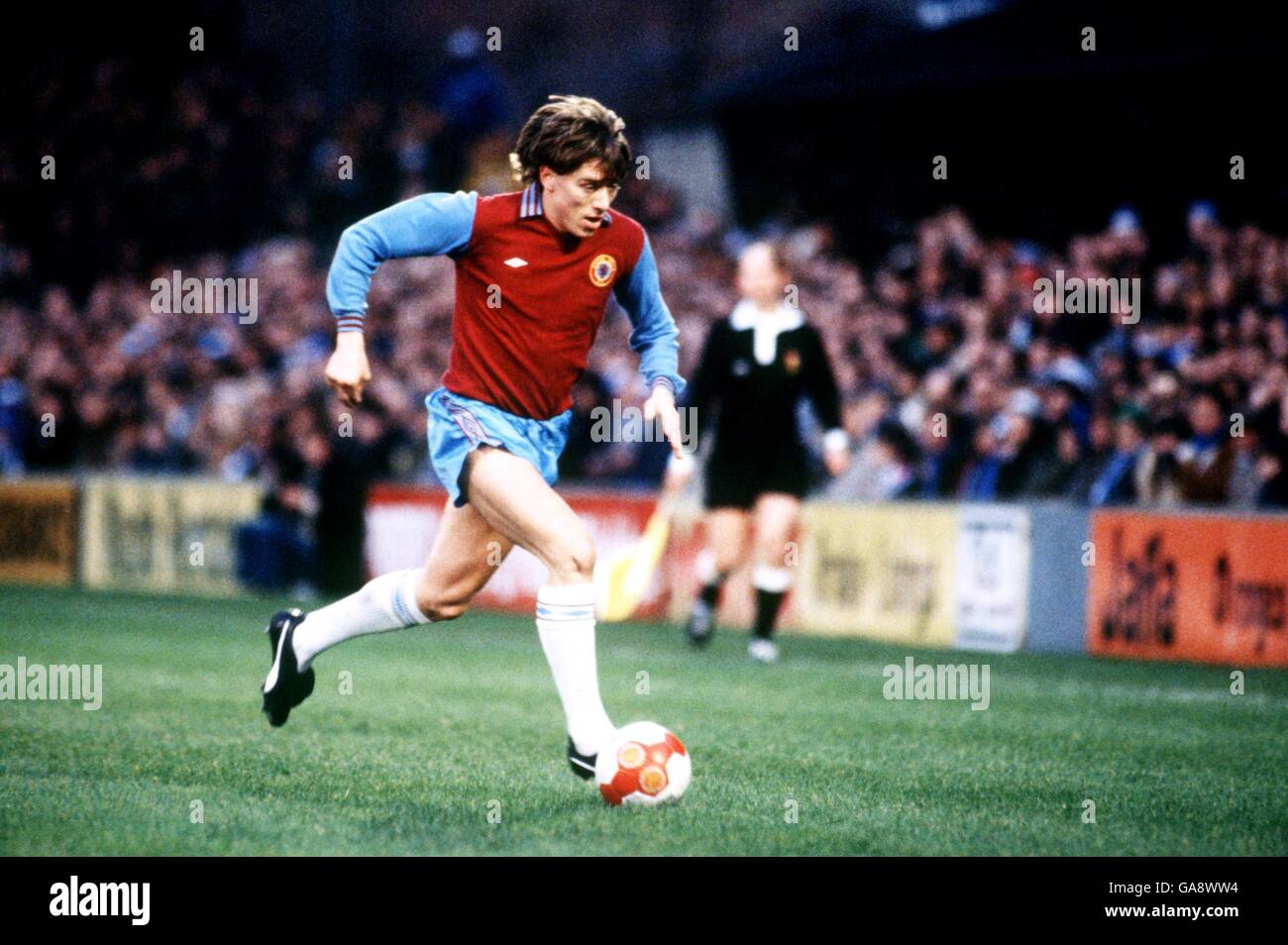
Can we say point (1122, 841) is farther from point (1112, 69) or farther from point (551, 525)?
point (1112, 69)

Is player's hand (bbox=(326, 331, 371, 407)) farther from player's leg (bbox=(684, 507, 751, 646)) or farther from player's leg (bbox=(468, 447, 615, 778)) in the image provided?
player's leg (bbox=(684, 507, 751, 646))

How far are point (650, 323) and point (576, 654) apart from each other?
1.40 meters

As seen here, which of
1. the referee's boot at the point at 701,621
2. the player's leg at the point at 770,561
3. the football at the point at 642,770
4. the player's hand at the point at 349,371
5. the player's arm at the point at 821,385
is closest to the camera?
the player's hand at the point at 349,371

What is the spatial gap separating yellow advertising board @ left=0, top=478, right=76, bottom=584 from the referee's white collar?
9722mm

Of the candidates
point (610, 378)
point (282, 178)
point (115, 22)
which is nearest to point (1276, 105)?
point (610, 378)

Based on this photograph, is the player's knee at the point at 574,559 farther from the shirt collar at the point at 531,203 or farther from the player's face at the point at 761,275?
the player's face at the point at 761,275

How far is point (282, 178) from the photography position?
1062 inches

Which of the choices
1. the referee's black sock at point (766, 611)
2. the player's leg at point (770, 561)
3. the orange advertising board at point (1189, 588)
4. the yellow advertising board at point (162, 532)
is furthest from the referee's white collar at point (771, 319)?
the yellow advertising board at point (162, 532)

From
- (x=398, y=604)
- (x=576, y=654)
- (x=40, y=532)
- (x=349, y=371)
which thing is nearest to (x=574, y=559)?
(x=576, y=654)

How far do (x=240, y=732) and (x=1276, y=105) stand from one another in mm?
14447

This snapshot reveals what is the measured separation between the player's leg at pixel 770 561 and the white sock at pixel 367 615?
5.05 meters

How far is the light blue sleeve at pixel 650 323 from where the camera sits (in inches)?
280

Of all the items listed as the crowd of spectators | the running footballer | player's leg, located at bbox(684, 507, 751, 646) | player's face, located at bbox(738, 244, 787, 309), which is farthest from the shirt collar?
the crowd of spectators

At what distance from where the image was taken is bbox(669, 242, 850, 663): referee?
12.1 metres
